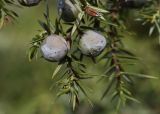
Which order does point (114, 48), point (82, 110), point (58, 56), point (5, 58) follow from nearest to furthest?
point (58, 56), point (114, 48), point (82, 110), point (5, 58)

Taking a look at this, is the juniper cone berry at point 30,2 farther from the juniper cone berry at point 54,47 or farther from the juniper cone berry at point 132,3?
the juniper cone berry at point 132,3

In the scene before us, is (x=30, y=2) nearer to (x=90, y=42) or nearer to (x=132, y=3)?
(x=90, y=42)

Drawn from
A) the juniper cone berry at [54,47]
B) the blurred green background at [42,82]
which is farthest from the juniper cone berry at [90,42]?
the blurred green background at [42,82]

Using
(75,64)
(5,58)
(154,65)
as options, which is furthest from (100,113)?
(75,64)

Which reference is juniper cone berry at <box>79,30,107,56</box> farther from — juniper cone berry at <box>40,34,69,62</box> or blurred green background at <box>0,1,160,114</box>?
blurred green background at <box>0,1,160,114</box>

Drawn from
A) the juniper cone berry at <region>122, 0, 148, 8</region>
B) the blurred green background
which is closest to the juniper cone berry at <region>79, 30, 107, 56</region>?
the juniper cone berry at <region>122, 0, 148, 8</region>

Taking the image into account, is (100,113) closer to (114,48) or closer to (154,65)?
(154,65)
